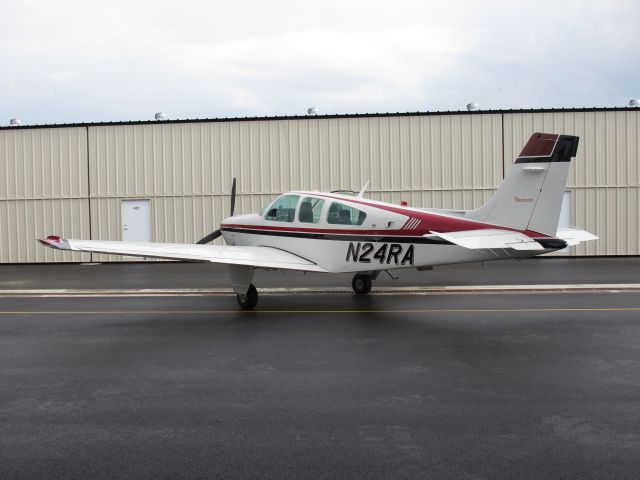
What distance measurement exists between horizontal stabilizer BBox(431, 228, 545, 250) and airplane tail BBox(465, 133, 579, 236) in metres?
0.32

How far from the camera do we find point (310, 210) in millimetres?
12531

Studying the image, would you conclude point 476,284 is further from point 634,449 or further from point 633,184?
point 633,184

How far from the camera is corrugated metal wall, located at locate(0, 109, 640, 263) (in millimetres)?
25719

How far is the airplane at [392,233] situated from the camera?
35.0 feet

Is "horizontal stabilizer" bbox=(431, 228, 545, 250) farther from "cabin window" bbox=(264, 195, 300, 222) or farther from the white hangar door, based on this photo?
the white hangar door

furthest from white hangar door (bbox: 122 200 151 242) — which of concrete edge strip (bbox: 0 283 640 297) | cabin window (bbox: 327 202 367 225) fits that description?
cabin window (bbox: 327 202 367 225)

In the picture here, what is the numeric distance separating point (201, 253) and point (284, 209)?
7.23 feet

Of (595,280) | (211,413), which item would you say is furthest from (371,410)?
(595,280)

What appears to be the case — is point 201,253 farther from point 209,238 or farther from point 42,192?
point 42,192

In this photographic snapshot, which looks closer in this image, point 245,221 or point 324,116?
point 245,221

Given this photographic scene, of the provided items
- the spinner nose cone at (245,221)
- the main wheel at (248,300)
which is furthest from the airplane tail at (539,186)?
the spinner nose cone at (245,221)

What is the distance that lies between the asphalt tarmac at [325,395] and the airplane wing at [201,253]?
1.13 meters

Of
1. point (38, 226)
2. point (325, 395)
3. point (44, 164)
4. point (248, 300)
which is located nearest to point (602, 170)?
point (248, 300)

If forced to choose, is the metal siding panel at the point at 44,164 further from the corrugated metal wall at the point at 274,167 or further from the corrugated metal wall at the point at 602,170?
the corrugated metal wall at the point at 602,170
